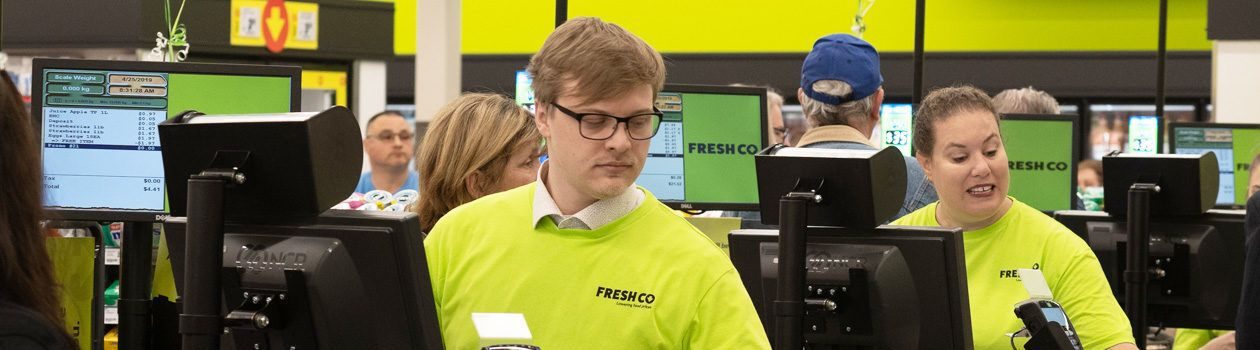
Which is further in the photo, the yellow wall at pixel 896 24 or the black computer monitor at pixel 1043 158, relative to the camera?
the yellow wall at pixel 896 24

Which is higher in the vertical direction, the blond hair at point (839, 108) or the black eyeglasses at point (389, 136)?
the blond hair at point (839, 108)

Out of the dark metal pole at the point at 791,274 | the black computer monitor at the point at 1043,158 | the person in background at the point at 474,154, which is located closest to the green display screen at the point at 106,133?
the person in background at the point at 474,154

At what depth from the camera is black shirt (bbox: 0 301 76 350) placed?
1760 mm

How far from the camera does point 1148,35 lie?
12516 millimetres

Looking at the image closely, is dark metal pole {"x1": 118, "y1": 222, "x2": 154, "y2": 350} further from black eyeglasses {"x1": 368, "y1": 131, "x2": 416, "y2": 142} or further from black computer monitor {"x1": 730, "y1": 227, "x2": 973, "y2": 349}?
black eyeglasses {"x1": 368, "y1": 131, "x2": 416, "y2": 142}

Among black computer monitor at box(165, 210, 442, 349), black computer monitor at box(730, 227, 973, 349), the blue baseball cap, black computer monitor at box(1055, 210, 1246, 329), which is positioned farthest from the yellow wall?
black computer monitor at box(165, 210, 442, 349)

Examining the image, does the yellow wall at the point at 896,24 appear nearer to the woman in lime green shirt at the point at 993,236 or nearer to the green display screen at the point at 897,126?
the green display screen at the point at 897,126

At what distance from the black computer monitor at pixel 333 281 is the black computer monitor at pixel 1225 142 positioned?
589cm

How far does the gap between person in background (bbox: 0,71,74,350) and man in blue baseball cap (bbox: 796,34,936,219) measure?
2.14 meters

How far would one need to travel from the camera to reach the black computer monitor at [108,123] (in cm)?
333

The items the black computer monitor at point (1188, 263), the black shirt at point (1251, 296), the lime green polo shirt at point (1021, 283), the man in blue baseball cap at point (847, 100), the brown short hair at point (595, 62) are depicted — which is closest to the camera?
the brown short hair at point (595, 62)

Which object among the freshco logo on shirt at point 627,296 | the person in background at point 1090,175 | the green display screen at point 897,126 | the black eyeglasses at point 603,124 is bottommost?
the freshco logo on shirt at point 627,296

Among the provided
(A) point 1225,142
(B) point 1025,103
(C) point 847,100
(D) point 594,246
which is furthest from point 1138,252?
(A) point 1225,142

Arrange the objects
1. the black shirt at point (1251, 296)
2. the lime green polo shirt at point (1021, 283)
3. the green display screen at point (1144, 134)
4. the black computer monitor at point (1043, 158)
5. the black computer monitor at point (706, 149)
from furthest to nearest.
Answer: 1. the green display screen at point (1144, 134)
2. the black computer monitor at point (1043, 158)
3. the black computer monitor at point (706, 149)
4. the black shirt at point (1251, 296)
5. the lime green polo shirt at point (1021, 283)
